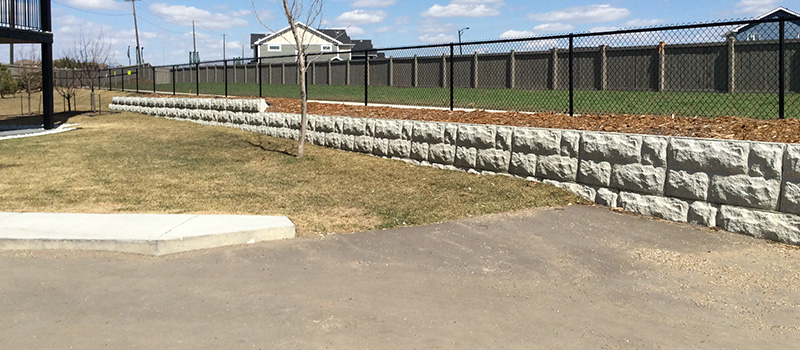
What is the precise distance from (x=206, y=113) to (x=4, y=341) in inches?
712

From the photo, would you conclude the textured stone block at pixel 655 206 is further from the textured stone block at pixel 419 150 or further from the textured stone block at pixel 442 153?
the textured stone block at pixel 419 150

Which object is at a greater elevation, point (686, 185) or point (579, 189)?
point (686, 185)

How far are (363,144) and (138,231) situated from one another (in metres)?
6.72

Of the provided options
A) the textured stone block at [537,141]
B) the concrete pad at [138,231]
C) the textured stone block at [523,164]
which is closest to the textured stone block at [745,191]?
the textured stone block at [537,141]

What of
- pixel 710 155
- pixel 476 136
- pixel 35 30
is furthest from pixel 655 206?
pixel 35 30

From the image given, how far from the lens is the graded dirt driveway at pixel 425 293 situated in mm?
4414

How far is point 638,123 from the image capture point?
943 centimetres

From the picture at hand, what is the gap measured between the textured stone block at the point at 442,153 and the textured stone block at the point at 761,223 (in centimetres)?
463

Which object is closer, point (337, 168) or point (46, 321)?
point (46, 321)

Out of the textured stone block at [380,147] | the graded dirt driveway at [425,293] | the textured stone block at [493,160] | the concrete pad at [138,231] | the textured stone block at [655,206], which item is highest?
the textured stone block at [380,147]

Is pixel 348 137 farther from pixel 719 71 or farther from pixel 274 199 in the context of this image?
pixel 719 71

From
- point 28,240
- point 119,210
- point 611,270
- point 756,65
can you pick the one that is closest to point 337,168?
point 119,210

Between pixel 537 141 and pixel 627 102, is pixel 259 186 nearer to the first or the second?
pixel 537 141

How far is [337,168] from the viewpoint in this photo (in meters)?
11.7
